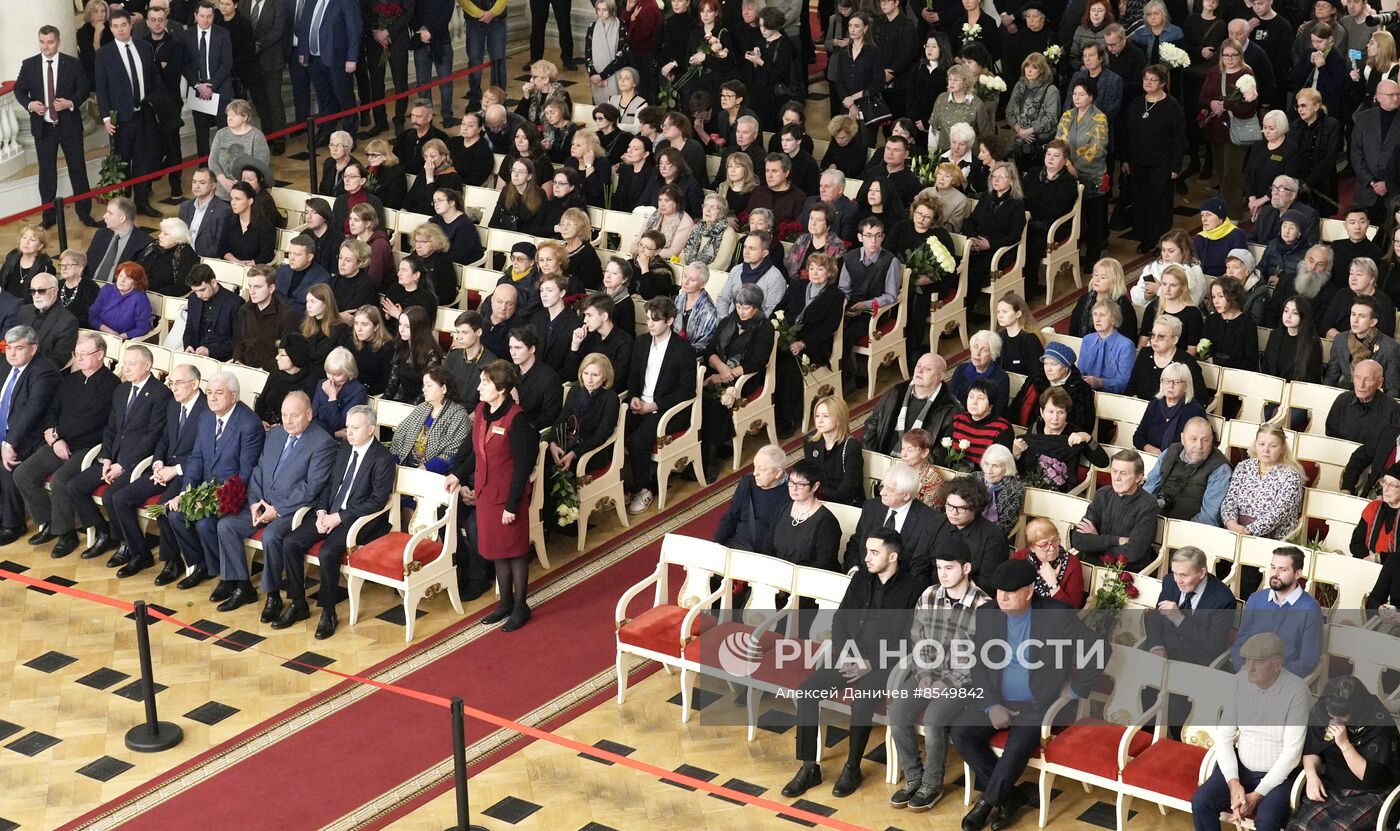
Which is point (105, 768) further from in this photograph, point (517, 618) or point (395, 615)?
point (517, 618)

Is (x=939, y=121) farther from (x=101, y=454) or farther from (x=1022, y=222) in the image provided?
(x=101, y=454)

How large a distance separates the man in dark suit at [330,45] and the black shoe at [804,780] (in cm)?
948

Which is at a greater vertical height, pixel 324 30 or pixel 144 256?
pixel 324 30

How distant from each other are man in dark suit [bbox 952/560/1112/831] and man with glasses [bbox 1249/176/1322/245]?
15.6 ft

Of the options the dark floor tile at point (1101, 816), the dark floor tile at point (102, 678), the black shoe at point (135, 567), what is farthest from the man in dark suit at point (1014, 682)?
the black shoe at point (135, 567)

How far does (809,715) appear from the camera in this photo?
8859mm

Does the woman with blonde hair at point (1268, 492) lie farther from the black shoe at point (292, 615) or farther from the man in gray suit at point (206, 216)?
the man in gray suit at point (206, 216)

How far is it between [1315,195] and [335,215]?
22.1ft

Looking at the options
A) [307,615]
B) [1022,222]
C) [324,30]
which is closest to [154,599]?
[307,615]

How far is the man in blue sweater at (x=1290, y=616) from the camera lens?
28.3ft

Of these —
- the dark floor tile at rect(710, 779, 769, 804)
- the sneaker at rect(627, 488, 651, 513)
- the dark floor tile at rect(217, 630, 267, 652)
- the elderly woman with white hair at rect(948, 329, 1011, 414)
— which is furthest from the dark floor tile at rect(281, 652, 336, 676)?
the elderly woman with white hair at rect(948, 329, 1011, 414)

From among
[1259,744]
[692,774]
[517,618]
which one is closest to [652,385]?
[517,618]

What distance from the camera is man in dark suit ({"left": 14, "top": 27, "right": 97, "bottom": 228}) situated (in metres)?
15.0

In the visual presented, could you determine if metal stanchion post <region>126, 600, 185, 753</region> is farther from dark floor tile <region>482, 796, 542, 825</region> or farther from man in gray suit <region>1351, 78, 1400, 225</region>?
man in gray suit <region>1351, 78, 1400, 225</region>
